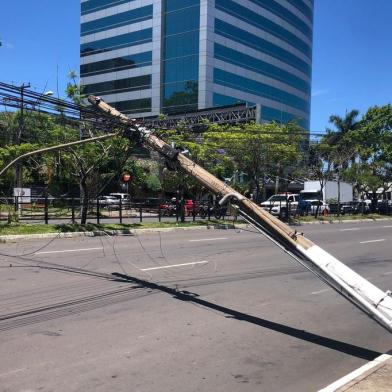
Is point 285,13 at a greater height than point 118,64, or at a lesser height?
greater

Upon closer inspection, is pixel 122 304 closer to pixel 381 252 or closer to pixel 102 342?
pixel 102 342

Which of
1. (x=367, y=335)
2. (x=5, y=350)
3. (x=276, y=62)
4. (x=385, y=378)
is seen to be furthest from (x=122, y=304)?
(x=276, y=62)

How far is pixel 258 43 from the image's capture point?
68.7 m

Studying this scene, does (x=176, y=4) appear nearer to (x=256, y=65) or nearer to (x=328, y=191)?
(x=256, y=65)

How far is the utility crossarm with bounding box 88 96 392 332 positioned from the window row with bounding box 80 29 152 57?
60635 millimetres

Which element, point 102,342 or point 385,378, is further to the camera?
point 102,342

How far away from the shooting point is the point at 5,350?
229 inches

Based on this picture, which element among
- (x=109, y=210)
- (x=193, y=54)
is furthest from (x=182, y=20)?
(x=109, y=210)

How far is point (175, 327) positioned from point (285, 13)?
72543 millimetres

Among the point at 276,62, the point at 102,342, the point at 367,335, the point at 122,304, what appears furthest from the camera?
the point at 276,62

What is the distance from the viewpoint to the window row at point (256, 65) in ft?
207

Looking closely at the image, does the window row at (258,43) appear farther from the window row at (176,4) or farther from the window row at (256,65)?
the window row at (176,4)

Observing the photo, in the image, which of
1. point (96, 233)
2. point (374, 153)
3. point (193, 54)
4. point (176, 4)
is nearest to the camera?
point (96, 233)

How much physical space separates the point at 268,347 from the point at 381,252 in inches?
445
